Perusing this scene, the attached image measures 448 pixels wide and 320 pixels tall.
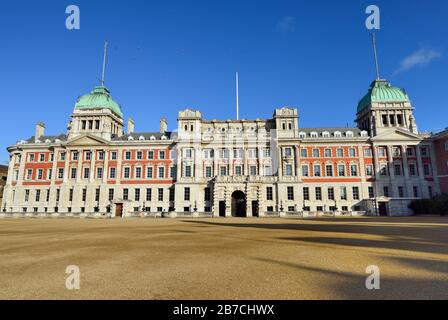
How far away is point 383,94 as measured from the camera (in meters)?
57.4

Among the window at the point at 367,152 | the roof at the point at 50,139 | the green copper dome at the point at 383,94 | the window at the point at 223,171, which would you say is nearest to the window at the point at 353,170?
the window at the point at 367,152

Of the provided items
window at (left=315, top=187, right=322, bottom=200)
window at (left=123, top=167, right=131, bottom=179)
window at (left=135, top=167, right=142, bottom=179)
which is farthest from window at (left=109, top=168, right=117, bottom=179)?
window at (left=315, top=187, right=322, bottom=200)

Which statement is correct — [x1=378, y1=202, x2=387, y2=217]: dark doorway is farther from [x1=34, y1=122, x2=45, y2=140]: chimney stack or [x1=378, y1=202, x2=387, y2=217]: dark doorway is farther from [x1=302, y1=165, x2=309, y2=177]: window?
[x1=34, y1=122, x2=45, y2=140]: chimney stack

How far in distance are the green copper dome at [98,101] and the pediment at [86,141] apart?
25.7 feet

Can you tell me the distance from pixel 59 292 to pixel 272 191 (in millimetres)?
47662

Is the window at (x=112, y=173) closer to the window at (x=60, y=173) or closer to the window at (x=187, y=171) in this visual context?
the window at (x=60, y=173)

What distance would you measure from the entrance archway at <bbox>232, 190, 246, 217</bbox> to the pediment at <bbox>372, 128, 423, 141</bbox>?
29924 millimetres

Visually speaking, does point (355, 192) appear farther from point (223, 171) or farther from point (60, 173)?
point (60, 173)

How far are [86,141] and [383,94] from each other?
221ft

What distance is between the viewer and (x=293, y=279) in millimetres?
6125

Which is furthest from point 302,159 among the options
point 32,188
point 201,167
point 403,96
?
point 32,188

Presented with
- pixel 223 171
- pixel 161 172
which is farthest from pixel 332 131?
pixel 161 172

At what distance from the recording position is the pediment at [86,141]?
56.2 meters
